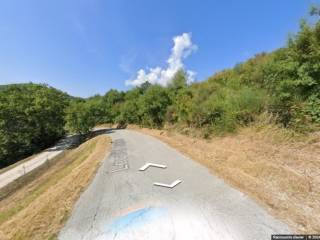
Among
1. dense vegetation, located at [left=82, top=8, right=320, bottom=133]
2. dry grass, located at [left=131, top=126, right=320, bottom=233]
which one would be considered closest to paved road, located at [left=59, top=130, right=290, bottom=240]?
dry grass, located at [left=131, top=126, right=320, bottom=233]

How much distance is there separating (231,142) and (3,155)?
29.7 m

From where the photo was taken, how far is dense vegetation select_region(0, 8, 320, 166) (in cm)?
749

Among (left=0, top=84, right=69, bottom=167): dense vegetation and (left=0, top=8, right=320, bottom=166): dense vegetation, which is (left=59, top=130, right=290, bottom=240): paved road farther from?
(left=0, top=84, right=69, bottom=167): dense vegetation

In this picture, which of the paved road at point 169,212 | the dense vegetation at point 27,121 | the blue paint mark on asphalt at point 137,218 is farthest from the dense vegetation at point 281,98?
the dense vegetation at point 27,121

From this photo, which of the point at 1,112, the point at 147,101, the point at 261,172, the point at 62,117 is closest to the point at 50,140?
the point at 62,117

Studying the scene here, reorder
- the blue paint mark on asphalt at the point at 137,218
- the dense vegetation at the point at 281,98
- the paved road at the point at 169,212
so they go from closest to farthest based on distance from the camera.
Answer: the paved road at the point at 169,212 → the blue paint mark on asphalt at the point at 137,218 → the dense vegetation at the point at 281,98

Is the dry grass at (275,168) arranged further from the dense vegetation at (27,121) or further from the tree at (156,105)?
the dense vegetation at (27,121)

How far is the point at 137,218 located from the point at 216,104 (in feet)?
29.8

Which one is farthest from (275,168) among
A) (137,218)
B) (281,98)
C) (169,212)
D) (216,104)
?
(216,104)

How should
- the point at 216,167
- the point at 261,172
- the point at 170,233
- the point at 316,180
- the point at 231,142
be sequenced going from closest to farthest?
1. the point at 170,233
2. the point at 316,180
3. the point at 261,172
4. the point at 216,167
5. the point at 231,142

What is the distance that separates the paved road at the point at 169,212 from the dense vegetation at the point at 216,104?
4.47 metres

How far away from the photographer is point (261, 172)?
5387mm

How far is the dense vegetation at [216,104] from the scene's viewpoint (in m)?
7.49

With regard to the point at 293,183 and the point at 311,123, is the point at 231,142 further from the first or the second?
the point at 293,183
